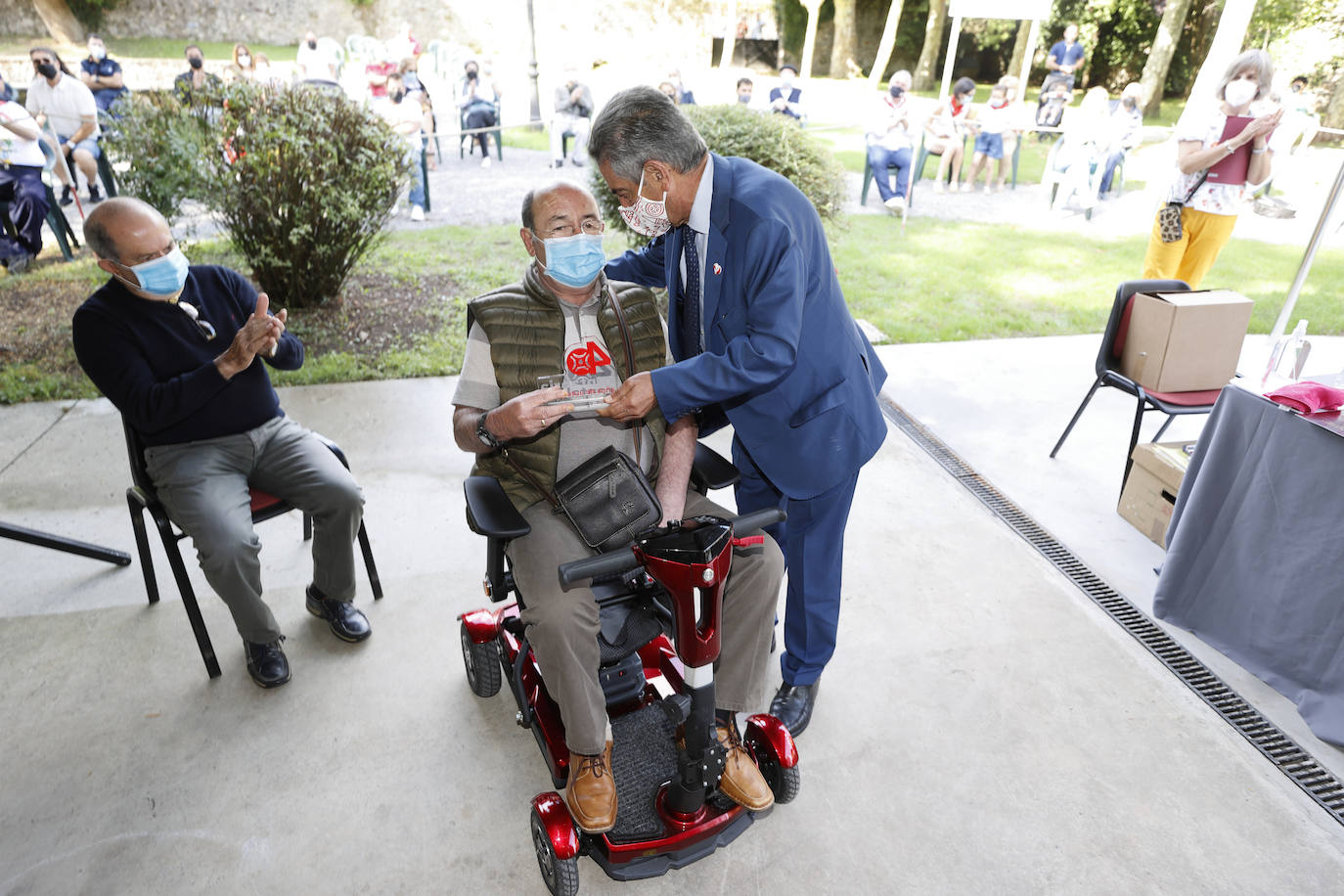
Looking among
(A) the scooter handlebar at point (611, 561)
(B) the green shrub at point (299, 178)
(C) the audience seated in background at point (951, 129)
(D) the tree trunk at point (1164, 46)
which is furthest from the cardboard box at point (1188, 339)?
(D) the tree trunk at point (1164, 46)

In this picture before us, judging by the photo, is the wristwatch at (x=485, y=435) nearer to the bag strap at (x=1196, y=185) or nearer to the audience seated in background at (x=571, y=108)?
the bag strap at (x=1196, y=185)

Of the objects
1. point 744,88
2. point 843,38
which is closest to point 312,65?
point 744,88

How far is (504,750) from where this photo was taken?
7.50ft

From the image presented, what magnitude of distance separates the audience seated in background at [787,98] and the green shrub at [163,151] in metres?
8.80

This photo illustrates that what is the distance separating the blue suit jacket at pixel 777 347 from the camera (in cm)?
181

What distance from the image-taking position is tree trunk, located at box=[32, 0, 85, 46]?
2264cm

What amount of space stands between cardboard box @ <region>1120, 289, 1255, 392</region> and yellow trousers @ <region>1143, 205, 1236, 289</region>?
0.95 metres

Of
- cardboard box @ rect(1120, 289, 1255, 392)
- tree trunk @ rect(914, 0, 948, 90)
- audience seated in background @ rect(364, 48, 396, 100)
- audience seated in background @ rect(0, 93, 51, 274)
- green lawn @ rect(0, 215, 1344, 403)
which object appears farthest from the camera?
tree trunk @ rect(914, 0, 948, 90)

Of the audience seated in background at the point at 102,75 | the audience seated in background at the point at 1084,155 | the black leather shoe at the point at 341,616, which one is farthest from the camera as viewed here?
the audience seated in background at the point at 102,75

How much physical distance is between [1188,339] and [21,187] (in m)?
8.35

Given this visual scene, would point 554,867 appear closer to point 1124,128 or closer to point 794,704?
point 794,704

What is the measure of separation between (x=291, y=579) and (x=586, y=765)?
1.72m

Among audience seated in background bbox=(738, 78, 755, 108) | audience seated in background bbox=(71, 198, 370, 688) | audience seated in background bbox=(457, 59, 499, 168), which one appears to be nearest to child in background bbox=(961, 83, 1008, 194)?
audience seated in background bbox=(738, 78, 755, 108)

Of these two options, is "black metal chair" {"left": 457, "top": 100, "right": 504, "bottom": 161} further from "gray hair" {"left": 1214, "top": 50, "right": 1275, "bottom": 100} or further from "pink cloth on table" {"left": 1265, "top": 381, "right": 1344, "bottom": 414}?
"pink cloth on table" {"left": 1265, "top": 381, "right": 1344, "bottom": 414}
